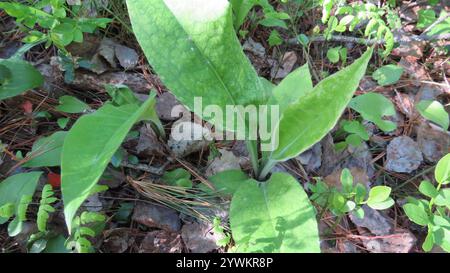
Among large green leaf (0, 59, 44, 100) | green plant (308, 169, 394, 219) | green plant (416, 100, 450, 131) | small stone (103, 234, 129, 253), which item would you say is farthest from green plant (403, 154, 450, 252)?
large green leaf (0, 59, 44, 100)

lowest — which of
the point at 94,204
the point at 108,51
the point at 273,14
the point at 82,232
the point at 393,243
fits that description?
the point at 393,243

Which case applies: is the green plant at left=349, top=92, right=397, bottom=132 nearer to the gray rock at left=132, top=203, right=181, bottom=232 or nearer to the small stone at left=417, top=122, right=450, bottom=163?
the small stone at left=417, top=122, right=450, bottom=163

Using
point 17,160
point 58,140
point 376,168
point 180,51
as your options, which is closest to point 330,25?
point 376,168

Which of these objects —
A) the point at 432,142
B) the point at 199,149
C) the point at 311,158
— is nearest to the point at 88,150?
the point at 199,149

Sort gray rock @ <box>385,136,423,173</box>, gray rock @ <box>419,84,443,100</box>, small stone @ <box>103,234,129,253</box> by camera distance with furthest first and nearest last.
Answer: gray rock @ <box>419,84,443,100</box> → gray rock @ <box>385,136,423,173</box> → small stone @ <box>103,234,129,253</box>

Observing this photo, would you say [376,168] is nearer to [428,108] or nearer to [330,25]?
[428,108]

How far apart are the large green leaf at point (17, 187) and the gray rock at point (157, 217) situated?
261 millimetres

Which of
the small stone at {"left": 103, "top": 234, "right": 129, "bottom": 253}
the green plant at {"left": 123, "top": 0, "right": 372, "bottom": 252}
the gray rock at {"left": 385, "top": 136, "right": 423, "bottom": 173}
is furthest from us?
the gray rock at {"left": 385, "top": 136, "right": 423, "bottom": 173}

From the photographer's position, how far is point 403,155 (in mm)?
1222

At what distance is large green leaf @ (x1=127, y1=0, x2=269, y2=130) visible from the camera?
0.88 metres

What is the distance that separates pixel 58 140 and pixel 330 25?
2.88 feet

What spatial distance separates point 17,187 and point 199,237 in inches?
18.3

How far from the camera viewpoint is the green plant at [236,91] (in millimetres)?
851

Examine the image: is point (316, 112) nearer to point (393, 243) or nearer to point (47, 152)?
point (393, 243)
